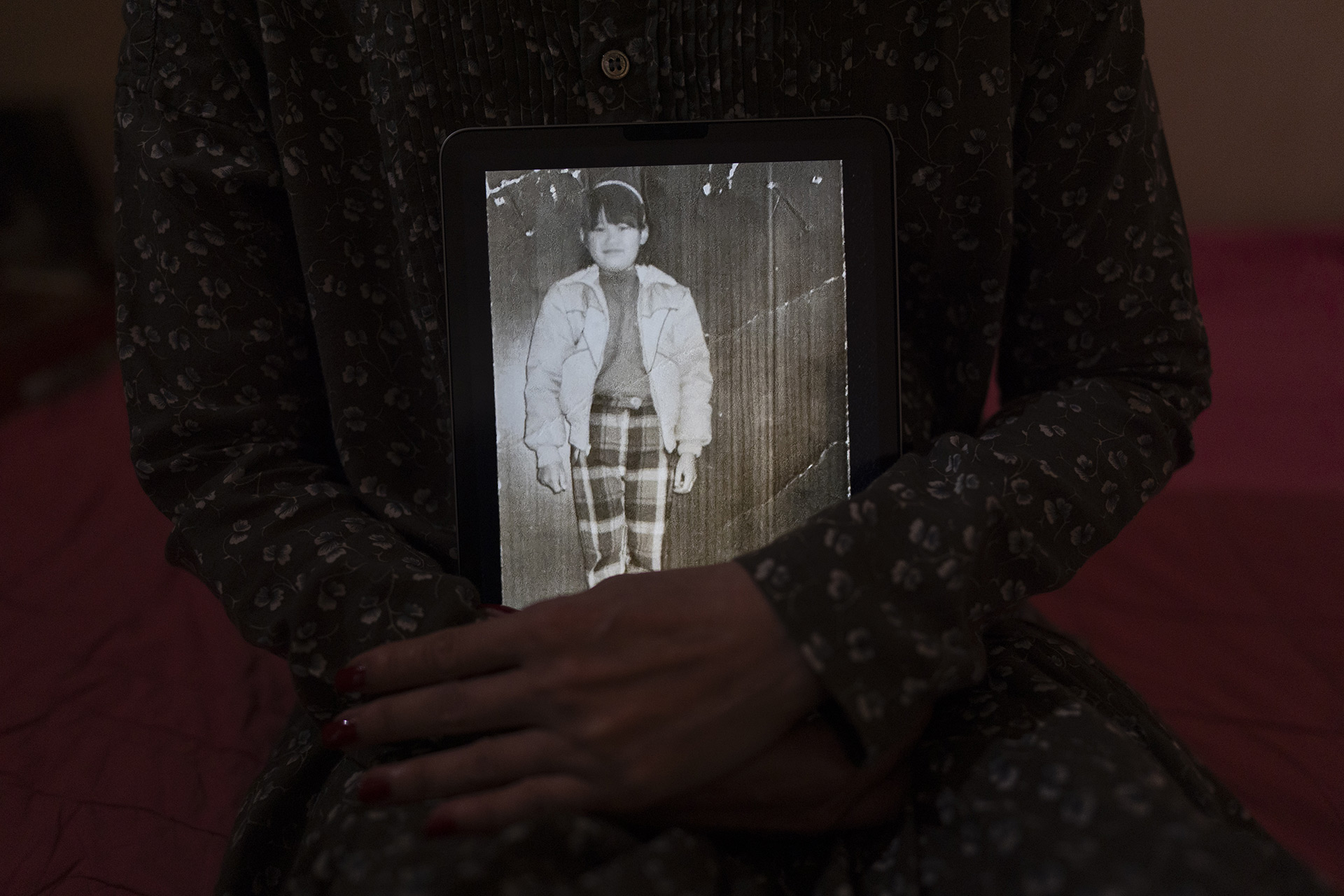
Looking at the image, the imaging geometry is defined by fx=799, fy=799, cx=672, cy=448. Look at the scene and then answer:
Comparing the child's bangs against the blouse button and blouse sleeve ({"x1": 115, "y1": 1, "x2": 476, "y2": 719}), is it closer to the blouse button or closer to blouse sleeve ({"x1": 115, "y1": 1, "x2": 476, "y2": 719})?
the blouse button

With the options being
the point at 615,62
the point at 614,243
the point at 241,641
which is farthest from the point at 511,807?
the point at 241,641

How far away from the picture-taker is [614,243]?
52 centimetres

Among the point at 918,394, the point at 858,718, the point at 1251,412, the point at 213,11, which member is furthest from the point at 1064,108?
the point at 1251,412

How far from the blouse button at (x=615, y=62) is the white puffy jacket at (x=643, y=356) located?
0.15 meters

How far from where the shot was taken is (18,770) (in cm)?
73

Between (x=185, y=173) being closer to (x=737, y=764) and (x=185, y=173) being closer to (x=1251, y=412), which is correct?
(x=737, y=764)

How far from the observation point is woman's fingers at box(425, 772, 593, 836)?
15.9 inches

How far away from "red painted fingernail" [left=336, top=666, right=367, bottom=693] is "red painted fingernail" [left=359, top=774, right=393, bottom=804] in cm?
5

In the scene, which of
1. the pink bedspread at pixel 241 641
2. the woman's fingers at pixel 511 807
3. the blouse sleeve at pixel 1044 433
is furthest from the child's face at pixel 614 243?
the pink bedspread at pixel 241 641

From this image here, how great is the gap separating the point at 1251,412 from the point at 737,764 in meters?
1.29

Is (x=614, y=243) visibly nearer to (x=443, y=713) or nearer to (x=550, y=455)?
(x=550, y=455)

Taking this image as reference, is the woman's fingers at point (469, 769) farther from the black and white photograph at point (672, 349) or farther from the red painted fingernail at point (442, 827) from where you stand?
the black and white photograph at point (672, 349)

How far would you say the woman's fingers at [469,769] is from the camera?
0.42 m

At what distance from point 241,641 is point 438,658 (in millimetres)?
613
